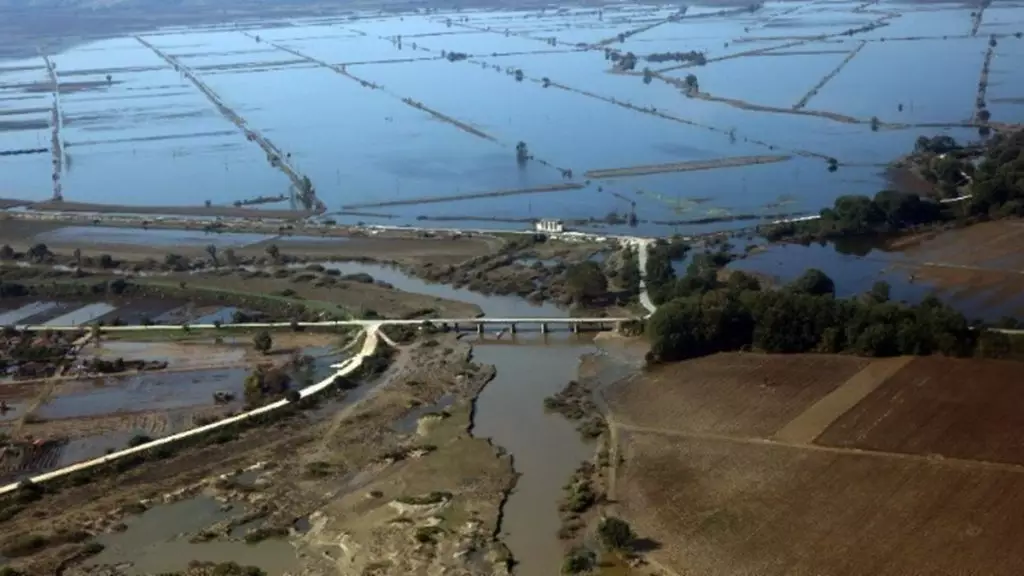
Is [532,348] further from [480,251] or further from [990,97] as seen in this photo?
[990,97]

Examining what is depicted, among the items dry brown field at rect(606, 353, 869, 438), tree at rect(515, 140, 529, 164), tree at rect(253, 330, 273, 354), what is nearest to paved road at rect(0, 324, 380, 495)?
tree at rect(253, 330, 273, 354)

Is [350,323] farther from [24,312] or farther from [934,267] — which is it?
[934,267]

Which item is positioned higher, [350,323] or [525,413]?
[350,323]

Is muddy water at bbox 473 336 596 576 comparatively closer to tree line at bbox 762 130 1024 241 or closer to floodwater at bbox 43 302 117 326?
tree line at bbox 762 130 1024 241

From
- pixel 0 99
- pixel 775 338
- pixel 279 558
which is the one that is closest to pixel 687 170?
pixel 775 338

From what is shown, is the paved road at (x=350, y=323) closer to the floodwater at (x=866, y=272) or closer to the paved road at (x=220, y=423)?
the paved road at (x=220, y=423)

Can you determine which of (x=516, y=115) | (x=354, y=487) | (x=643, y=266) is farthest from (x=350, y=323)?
(x=516, y=115)
